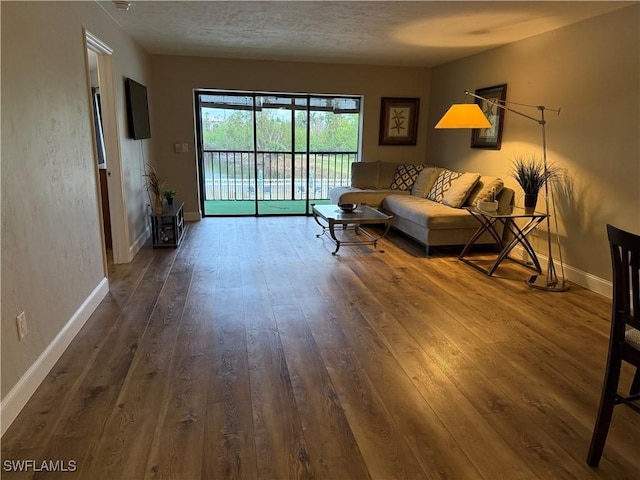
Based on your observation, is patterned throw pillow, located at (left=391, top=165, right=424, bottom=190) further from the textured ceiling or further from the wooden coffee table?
the textured ceiling

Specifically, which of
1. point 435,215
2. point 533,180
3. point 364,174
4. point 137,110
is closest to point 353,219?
point 435,215

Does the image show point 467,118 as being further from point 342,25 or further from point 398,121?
point 398,121

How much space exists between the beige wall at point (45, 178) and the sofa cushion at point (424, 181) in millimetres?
3958

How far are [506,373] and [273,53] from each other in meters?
4.81

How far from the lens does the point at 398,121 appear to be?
22.0 feet

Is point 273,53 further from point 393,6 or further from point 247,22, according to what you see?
point 393,6

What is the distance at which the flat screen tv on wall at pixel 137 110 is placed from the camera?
14.2 ft

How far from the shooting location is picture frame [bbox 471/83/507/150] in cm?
477

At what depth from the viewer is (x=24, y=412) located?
1.93m

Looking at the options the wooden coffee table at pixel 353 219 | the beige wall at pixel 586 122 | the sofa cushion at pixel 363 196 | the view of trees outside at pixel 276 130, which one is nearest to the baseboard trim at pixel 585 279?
the beige wall at pixel 586 122

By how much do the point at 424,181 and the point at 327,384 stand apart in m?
4.16

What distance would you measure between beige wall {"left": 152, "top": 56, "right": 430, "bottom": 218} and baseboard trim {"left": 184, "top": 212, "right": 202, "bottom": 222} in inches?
0.6

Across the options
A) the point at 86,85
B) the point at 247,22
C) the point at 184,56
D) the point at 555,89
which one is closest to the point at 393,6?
the point at 247,22

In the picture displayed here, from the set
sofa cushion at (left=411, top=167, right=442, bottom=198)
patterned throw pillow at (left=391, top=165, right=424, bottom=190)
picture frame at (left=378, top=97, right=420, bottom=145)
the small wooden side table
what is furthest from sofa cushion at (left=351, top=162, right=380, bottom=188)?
the small wooden side table
